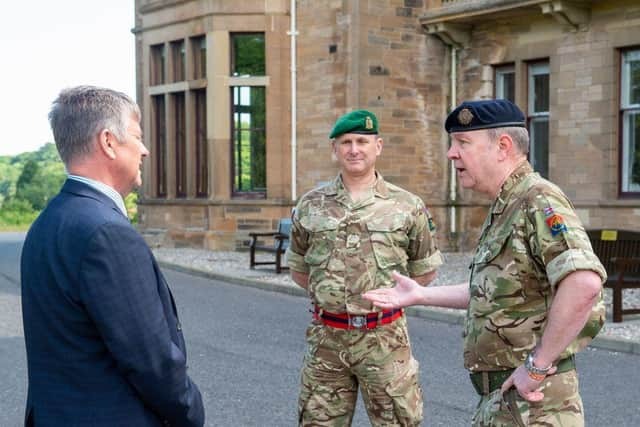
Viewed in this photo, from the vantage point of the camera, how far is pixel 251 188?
20.2m

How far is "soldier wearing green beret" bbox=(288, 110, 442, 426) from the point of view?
3932mm

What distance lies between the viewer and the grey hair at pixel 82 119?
8.07 ft

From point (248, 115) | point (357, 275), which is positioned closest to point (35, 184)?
point (248, 115)

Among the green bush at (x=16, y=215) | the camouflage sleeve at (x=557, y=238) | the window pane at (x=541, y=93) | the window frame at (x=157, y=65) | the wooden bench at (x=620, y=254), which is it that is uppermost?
the window frame at (x=157, y=65)

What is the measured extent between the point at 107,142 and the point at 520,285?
1.38 meters

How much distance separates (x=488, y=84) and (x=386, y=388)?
15.2 metres

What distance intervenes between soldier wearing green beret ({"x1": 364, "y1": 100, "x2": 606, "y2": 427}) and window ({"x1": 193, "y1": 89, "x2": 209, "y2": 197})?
17869mm

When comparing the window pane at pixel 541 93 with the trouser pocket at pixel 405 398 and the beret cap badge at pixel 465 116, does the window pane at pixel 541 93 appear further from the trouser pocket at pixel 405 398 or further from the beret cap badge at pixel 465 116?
the beret cap badge at pixel 465 116

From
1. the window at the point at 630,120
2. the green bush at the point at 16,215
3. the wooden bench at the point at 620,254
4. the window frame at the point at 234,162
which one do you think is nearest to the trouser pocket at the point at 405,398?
the wooden bench at the point at 620,254

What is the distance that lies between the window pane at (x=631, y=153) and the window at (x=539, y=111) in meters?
1.73

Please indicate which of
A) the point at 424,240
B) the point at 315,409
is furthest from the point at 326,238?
the point at 315,409

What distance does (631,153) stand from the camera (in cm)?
1581

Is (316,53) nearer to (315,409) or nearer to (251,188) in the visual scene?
(251,188)

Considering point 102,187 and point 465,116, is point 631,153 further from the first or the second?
point 102,187
